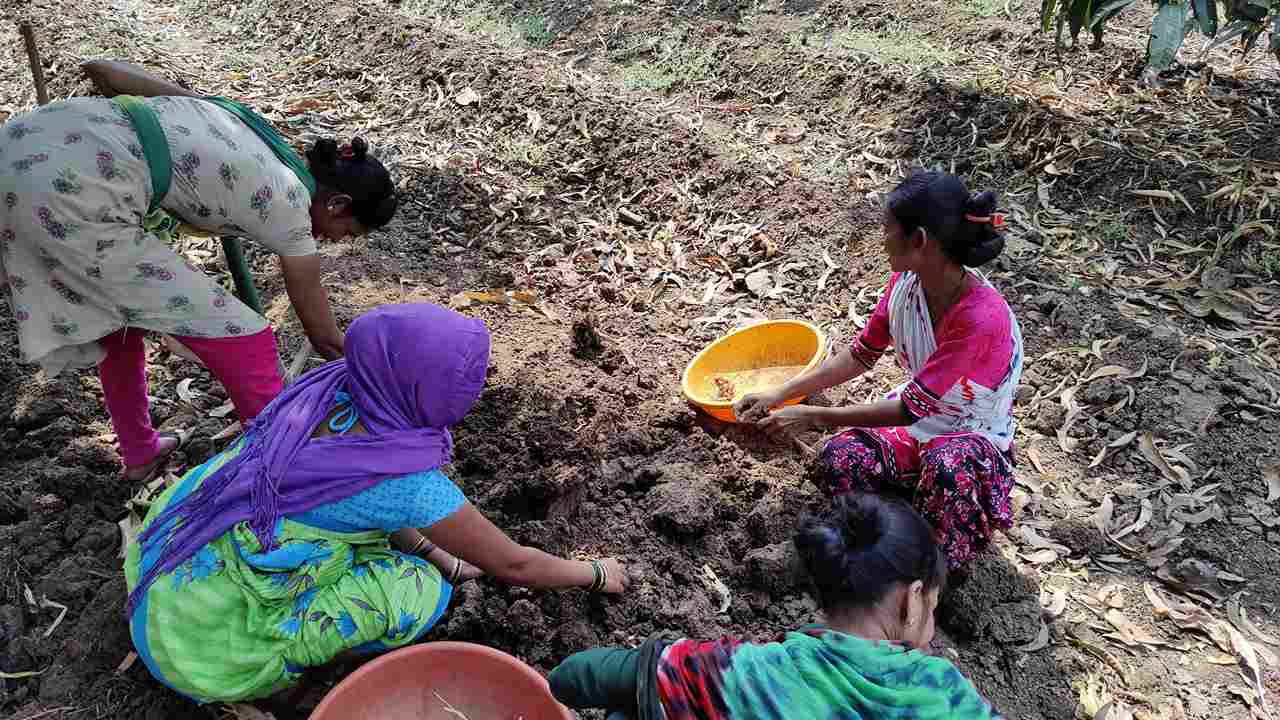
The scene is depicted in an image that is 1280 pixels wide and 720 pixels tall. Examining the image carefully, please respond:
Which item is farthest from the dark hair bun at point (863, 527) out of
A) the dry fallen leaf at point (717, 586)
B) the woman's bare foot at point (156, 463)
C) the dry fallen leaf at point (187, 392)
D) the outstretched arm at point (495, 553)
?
the dry fallen leaf at point (187, 392)

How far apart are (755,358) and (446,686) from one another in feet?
6.07

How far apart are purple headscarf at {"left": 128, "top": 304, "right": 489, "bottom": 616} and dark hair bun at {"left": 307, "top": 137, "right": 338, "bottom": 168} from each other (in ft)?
2.95

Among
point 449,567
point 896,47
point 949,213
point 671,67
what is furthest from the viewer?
point 671,67

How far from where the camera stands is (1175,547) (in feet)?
8.81

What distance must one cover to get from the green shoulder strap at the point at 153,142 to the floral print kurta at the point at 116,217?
0.02 meters

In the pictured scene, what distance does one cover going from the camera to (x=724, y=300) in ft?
13.0

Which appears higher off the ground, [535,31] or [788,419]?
[535,31]

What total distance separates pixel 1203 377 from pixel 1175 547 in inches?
31.4

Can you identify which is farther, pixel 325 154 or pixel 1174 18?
pixel 1174 18

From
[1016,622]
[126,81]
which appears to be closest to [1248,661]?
[1016,622]

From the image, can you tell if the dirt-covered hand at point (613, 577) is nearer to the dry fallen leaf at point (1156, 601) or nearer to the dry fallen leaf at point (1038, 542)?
the dry fallen leaf at point (1038, 542)

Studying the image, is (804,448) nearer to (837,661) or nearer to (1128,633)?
(1128,633)

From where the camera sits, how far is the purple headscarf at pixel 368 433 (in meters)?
1.89

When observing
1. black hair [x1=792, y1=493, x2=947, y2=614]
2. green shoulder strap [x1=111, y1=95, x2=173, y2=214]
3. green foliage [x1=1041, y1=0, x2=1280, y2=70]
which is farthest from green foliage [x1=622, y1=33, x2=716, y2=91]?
black hair [x1=792, y1=493, x2=947, y2=614]
